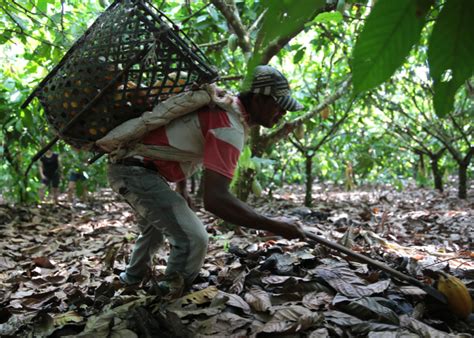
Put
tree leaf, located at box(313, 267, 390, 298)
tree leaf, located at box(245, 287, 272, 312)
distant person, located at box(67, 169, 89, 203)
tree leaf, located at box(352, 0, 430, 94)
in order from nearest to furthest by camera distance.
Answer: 1. tree leaf, located at box(352, 0, 430, 94)
2. tree leaf, located at box(245, 287, 272, 312)
3. tree leaf, located at box(313, 267, 390, 298)
4. distant person, located at box(67, 169, 89, 203)

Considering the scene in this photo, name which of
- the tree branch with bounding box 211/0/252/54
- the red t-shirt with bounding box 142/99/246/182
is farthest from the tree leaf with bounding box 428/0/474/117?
the tree branch with bounding box 211/0/252/54

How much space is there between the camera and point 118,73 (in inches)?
65.7

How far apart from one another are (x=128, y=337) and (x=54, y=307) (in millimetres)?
621

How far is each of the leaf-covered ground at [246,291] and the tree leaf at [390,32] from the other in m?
1.32

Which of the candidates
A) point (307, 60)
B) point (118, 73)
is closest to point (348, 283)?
point (118, 73)

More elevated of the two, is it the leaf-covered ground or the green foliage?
the green foliage

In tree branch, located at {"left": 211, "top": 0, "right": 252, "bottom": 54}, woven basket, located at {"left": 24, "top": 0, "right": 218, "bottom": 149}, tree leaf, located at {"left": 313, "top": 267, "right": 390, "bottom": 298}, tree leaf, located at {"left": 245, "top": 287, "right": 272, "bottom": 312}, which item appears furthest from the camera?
tree branch, located at {"left": 211, "top": 0, "right": 252, "bottom": 54}

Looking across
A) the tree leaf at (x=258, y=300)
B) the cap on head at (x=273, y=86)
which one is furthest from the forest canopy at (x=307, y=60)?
the tree leaf at (x=258, y=300)

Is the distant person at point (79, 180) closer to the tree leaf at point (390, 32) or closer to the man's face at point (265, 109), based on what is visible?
the man's face at point (265, 109)

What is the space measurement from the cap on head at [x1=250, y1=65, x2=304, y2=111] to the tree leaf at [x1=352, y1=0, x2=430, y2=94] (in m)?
1.39

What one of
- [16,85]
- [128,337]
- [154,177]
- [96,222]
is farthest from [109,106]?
[96,222]

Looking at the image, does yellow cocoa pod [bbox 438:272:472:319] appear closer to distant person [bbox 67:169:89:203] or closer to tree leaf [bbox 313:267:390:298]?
tree leaf [bbox 313:267:390:298]

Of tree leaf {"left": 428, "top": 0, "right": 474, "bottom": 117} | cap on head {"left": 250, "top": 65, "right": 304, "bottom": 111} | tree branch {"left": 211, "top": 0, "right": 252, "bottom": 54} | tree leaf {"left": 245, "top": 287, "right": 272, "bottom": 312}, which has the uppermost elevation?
tree branch {"left": 211, "top": 0, "right": 252, "bottom": 54}

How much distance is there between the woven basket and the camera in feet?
5.49
